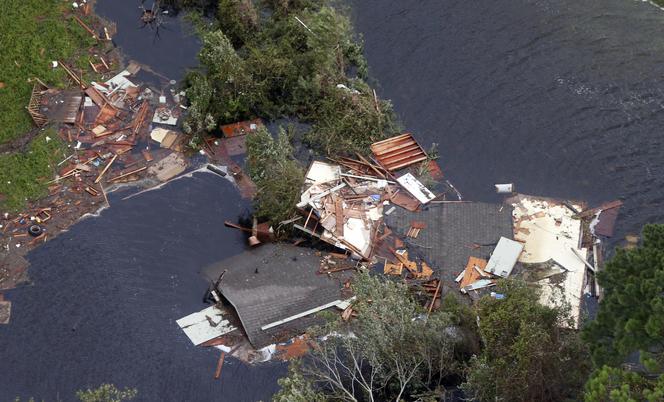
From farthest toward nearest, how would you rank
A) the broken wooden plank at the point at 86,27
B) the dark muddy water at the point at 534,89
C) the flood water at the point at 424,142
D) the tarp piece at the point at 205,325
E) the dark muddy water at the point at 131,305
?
the broken wooden plank at the point at 86,27, the dark muddy water at the point at 534,89, the tarp piece at the point at 205,325, the flood water at the point at 424,142, the dark muddy water at the point at 131,305

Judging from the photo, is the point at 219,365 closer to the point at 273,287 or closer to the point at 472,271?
the point at 273,287

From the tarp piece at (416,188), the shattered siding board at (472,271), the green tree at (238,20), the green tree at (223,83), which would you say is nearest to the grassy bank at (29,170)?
the green tree at (223,83)

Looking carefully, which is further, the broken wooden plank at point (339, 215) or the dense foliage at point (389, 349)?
the broken wooden plank at point (339, 215)

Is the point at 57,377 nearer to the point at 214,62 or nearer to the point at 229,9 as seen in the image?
the point at 214,62

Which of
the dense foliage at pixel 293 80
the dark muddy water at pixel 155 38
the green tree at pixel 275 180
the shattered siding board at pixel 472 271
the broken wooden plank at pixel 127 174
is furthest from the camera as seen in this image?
the dark muddy water at pixel 155 38

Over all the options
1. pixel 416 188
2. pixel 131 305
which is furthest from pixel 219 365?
pixel 416 188

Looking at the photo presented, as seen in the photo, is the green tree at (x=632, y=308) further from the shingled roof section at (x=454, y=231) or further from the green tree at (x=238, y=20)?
the green tree at (x=238, y=20)

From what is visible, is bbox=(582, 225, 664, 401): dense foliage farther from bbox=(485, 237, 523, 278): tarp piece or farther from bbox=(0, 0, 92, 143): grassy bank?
bbox=(0, 0, 92, 143): grassy bank
